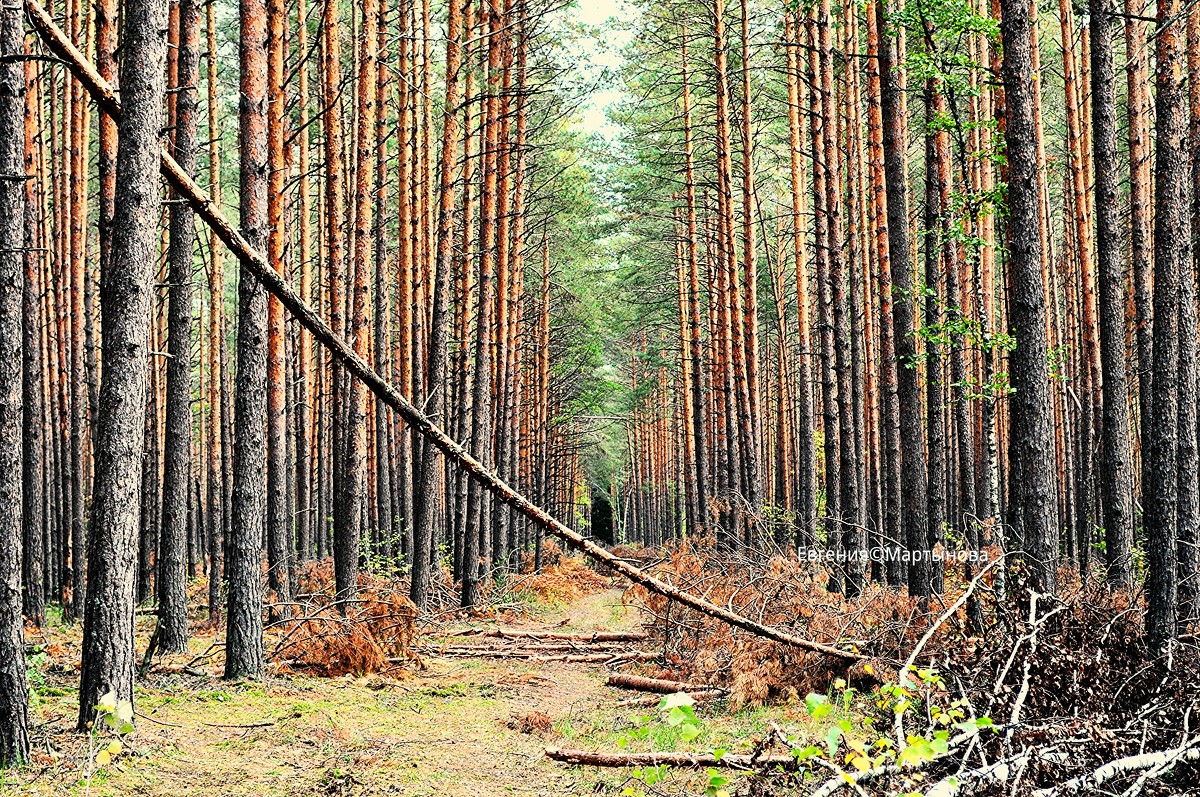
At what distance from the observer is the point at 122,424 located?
5.26m

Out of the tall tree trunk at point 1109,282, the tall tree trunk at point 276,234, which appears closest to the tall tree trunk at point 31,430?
the tall tree trunk at point 276,234

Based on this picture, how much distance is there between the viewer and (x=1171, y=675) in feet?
17.2

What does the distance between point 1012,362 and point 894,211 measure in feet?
10.6

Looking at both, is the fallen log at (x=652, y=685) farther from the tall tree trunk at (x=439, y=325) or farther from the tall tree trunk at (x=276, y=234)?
the tall tree trunk at (x=439, y=325)

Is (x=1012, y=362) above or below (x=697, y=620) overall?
above

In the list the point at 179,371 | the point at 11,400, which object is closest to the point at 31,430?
the point at 179,371

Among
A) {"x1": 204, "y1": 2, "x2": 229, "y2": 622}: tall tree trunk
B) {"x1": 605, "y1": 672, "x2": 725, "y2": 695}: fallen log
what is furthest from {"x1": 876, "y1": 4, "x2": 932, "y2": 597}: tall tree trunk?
{"x1": 204, "y1": 2, "x2": 229, "y2": 622}: tall tree trunk

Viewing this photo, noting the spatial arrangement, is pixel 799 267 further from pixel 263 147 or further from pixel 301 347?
pixel 263 147

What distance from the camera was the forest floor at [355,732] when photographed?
5590 mm

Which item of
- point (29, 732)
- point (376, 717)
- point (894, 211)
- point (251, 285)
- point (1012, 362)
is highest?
point (894, 211)

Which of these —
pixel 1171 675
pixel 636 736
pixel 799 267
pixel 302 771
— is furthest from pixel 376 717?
pixel 799 267

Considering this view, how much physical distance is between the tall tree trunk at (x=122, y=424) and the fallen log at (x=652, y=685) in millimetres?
4720

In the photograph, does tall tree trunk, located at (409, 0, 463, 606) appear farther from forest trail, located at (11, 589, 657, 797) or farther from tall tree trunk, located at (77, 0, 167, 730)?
tall tree trunk, located at (77, 0, 167, 730)

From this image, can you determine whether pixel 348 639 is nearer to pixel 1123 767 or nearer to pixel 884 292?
pixel 1123 767
